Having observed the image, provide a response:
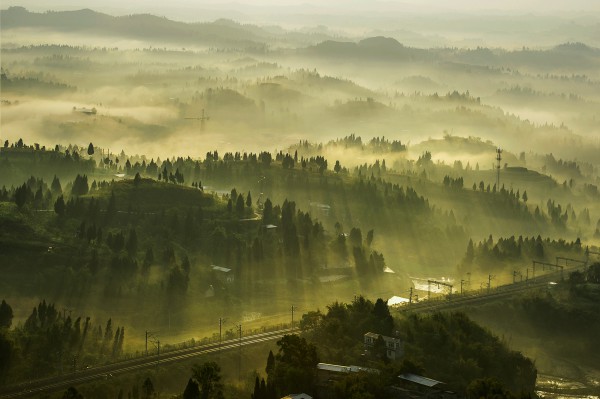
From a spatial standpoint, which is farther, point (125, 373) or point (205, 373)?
point (125, 373)

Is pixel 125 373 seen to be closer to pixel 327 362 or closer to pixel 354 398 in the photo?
pixel 327 362

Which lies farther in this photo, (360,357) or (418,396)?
(360,357)

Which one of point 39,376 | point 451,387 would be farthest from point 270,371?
point 39,376

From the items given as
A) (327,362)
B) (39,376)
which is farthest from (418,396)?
(39,376)

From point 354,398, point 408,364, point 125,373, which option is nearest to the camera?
point 354,398

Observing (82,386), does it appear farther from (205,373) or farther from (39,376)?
(205,373)

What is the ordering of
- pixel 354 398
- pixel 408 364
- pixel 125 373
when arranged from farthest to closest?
pixel 125 373
pixel 408 364
pixel 354 398

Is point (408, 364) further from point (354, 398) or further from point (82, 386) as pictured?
point (82, 386)
